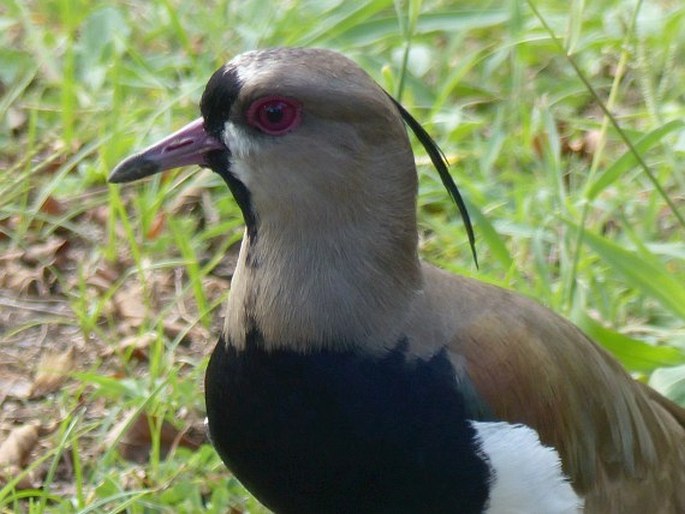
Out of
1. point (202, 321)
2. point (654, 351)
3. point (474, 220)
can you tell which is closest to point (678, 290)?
point (654, 351)

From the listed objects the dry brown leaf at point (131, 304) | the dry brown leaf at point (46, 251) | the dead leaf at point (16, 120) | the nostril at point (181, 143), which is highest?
the dead leaf at point (16, 120)

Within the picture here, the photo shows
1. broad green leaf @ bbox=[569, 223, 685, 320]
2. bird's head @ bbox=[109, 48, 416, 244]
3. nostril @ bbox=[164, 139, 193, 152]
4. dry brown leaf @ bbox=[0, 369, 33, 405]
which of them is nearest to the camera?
bird's head @ bbox=[109, 48, 416, 244]

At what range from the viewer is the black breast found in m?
2.77

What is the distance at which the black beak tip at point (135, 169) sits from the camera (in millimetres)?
2915

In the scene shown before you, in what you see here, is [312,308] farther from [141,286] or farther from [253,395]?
[141,286]

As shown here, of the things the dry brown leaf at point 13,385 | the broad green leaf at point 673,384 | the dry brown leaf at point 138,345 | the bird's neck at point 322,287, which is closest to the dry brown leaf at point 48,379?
the dry brown leaf at point 13,385

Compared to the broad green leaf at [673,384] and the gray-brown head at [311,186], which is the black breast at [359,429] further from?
the broad green leaf at [673,384]

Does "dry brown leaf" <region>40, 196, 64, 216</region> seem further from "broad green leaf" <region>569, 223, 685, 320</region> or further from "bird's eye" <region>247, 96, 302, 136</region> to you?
"bird's eye" <region>247, 96, 302, 136</region>

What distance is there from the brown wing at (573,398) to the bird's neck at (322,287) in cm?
18

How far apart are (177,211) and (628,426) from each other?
1687 mm

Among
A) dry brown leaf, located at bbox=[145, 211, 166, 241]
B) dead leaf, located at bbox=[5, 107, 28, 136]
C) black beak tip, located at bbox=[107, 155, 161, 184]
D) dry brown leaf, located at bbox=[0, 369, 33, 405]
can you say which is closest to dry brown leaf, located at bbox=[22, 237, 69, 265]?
dry brown leaf, located at bbox=[145, 211, 166, 241]

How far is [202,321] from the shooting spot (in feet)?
13.2

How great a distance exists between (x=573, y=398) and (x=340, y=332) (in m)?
0.55

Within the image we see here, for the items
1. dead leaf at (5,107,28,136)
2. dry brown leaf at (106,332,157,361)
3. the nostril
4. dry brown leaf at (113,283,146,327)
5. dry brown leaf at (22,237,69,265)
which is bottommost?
dry brown leaf at (106,332,157,361)
